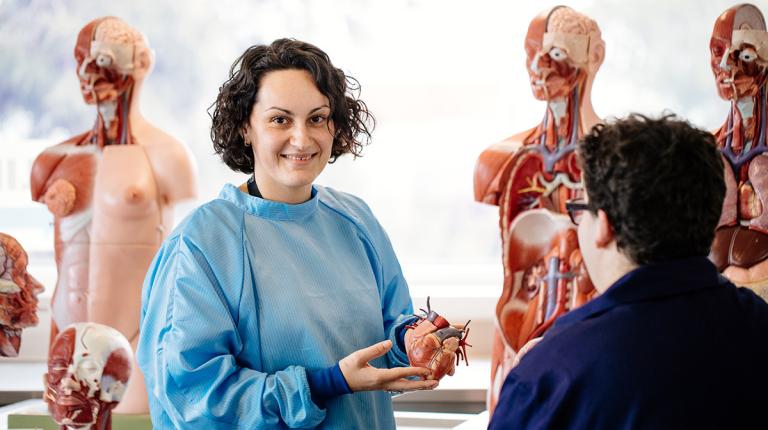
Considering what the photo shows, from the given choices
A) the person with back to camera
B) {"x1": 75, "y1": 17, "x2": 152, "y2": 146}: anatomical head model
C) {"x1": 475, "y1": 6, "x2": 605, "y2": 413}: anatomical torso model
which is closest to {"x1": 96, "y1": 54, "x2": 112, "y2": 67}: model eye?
{"x1": 75, "y1": 17, "x2": 152, "y2": 146}: anatomical head model

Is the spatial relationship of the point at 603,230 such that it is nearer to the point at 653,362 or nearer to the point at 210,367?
the point at 653,362

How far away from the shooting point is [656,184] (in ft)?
4.80

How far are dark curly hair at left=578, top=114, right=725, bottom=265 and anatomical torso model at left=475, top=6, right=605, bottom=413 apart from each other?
76.0 inches

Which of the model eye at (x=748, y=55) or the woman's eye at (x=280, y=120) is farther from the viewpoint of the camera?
the model eye at (x=748, y=55)

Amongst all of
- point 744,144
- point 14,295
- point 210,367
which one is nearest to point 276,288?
point 210,367

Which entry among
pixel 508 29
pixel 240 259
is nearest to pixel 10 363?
pixel 508 29

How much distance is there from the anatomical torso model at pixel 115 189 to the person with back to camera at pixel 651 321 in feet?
7.80

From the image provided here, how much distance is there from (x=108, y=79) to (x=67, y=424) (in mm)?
1332

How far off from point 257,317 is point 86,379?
1016 mm

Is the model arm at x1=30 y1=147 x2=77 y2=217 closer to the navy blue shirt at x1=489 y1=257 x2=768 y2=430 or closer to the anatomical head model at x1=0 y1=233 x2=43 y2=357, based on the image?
the anatomical head model at x1=0 y1=233 x2=43 y2=357

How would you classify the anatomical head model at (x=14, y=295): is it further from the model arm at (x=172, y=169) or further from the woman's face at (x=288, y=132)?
the woman's face at (x=288, y=132)

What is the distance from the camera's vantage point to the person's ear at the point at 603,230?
1516mm

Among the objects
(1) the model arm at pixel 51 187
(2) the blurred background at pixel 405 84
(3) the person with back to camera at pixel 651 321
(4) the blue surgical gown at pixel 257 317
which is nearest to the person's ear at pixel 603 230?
(3) the person with back to camera at pixel 651 321

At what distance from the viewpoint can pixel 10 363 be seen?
15.3 ft
